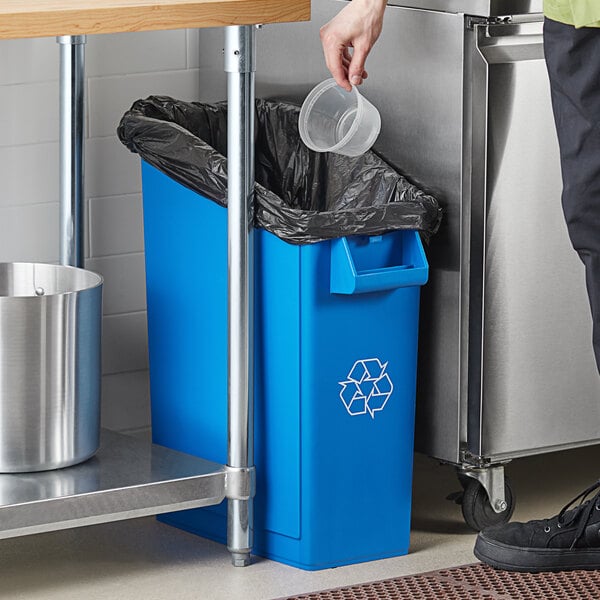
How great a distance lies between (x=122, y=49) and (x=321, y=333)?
87cm

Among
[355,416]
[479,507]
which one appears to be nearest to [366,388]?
[355,416]

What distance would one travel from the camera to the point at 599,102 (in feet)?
6.47

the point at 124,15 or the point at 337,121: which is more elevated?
the point at 124,15

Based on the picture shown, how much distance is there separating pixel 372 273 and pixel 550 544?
0.53 meters

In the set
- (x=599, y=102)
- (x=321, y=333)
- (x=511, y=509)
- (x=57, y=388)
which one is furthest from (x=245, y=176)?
(x=511, y=509)

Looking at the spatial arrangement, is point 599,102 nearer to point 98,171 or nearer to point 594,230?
point 594,230

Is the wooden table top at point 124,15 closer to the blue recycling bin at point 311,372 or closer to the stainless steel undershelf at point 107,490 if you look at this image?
the blue recycling bin at point 311,372

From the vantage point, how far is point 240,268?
2367 mm

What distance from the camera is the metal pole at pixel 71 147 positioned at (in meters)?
2.67

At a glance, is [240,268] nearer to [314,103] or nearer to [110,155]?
[314,103]

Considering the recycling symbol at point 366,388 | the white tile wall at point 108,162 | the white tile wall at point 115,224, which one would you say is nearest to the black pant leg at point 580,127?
the recycling symbol at point 366,388

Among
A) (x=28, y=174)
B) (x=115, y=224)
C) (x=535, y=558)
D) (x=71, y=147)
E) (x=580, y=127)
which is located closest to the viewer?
(x=580, y=127)

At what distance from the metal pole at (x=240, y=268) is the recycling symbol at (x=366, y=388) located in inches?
6.2

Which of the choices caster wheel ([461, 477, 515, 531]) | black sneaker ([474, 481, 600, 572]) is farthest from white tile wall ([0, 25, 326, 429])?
black sneaker ([474, 481, 600, 572])
